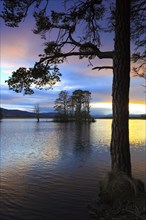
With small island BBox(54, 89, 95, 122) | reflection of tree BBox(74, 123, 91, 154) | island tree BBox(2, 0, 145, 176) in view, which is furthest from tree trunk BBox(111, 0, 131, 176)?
small island BBox(54, 89, 95, 122)

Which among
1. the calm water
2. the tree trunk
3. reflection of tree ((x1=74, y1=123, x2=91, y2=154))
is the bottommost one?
the calm water

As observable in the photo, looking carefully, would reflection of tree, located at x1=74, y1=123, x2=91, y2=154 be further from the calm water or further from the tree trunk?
the tree trunk

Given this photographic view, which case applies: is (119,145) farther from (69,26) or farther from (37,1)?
(37,1)

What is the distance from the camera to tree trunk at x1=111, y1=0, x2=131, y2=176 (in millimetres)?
9203

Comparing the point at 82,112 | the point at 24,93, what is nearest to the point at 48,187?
the point at 24,93

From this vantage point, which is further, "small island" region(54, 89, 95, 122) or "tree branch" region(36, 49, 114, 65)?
"small island" region(54, 89, 95, 122)

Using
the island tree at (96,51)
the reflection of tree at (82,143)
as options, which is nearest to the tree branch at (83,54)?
the island tree at (96,51)

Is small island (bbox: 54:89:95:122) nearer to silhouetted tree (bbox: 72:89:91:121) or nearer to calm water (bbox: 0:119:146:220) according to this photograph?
silhouetted tree (bbox: 72:89:91:121)

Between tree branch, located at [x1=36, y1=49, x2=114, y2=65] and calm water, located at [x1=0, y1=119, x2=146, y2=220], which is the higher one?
tree branch, located at [x1=36, y1=49, x2=114, y2=65]

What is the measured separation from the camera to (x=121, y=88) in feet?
30.1

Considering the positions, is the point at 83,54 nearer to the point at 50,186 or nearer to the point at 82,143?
the point at 50,186

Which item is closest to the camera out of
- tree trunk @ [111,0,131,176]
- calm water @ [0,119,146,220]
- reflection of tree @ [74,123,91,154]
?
calm water @ [0,119,146,220]

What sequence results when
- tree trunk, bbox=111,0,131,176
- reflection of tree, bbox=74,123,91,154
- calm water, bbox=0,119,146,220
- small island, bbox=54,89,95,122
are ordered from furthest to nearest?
small island, bbox=54,89,95,122
reflection of tree, bbox=74,123,91,154
tree trunk, bbox=111,0,131,176
calm water, bbox=0,119,146,220

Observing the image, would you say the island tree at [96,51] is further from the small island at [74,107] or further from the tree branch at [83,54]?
the small island at [74,107]
